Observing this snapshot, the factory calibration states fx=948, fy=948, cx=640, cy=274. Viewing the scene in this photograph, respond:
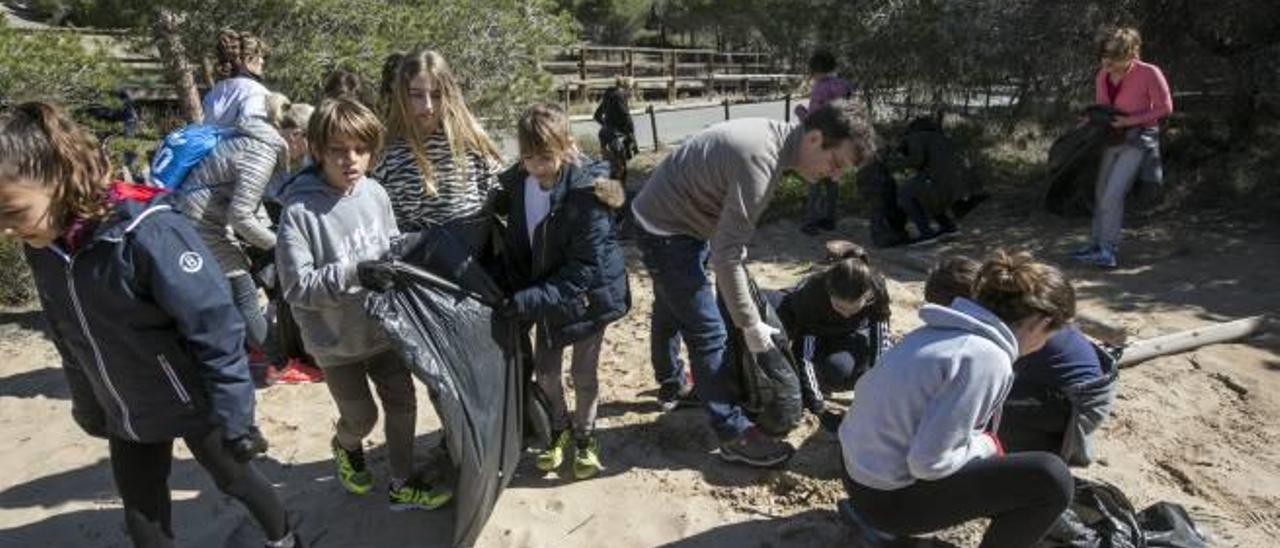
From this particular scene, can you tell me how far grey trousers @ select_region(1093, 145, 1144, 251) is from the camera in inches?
231

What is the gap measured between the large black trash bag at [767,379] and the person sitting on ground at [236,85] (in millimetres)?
2433

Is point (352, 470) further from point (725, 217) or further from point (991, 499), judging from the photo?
point (991, 499)

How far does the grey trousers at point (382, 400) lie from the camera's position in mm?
3023

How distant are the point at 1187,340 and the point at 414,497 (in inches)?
138

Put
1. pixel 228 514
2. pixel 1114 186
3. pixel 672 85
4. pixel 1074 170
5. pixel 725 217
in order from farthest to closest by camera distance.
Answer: pixel 672 85 < pixel 1074 170 < pixel 1114 186 < pixel 228 514 < pixel 725 217

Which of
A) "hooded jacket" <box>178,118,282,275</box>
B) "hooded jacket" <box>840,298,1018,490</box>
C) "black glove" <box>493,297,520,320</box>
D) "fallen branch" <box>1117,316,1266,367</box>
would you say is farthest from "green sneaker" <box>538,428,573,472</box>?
"fallen branch" <box>1117,316,1266,367</box>

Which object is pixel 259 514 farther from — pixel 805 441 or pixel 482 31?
pixel 482 31

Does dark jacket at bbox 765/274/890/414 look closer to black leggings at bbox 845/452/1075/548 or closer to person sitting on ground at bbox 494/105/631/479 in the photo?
person sitting on ground at bbox 494/105/631/479

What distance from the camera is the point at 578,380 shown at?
11.1 ft

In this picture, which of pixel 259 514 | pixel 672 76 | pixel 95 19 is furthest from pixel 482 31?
pixel 672 76

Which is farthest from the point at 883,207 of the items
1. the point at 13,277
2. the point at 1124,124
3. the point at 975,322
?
the point at 13,277

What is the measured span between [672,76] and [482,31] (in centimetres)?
1621

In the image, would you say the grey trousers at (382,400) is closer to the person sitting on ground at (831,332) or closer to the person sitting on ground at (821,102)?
the person sitting on ground at (831,332)

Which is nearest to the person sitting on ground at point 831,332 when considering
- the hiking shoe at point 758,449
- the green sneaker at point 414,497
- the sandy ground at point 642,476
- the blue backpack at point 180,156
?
the sandy ground at point 642,476
